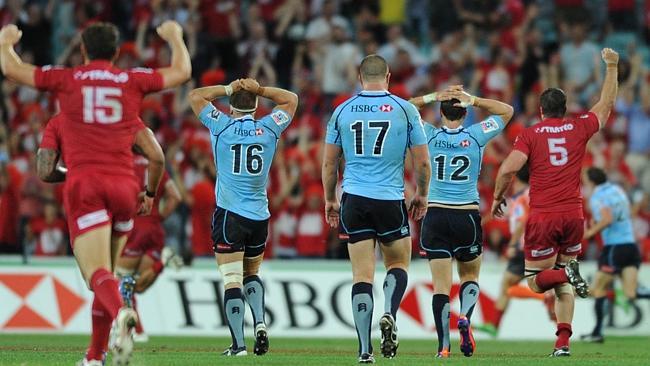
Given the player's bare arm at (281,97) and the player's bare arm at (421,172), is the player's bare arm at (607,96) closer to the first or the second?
the player's bare arm at (421,172)


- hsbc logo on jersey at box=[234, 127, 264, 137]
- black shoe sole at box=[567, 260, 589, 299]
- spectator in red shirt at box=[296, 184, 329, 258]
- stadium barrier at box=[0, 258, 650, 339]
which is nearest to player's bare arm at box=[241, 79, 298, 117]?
hsbc logo on jersey at box=[234, 127, 264, 137]

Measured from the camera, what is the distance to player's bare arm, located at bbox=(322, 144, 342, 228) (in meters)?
12.6

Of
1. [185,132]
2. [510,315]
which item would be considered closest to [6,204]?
[185,132]

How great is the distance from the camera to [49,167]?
1107cm

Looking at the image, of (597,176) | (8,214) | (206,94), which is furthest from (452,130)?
(8,214)

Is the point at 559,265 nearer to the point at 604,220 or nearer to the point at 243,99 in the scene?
the point at 243,99

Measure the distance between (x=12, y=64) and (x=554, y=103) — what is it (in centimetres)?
614

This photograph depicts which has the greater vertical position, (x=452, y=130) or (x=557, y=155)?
(x=452, y=130)

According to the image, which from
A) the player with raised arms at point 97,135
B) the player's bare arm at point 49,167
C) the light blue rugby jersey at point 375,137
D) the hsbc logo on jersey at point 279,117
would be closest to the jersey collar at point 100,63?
the player with raised arms at point 97,135

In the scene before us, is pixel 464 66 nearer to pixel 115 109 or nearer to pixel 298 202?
pixel 298 202

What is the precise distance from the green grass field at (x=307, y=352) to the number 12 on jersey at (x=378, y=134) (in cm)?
194

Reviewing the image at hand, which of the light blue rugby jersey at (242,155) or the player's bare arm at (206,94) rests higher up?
the player's bare arm at (206,94)

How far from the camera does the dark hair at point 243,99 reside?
14.4 meters

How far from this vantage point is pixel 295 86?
26.2m
